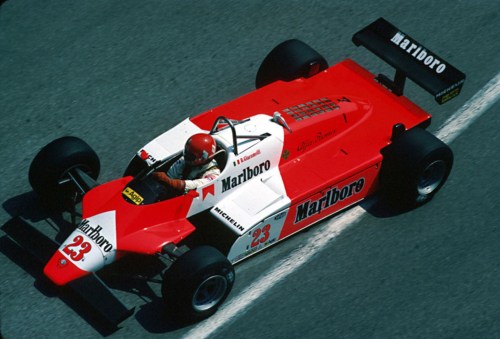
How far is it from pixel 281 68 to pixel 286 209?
231 cm

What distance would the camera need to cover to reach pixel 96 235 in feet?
28.9

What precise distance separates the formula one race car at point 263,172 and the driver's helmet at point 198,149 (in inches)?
9.9

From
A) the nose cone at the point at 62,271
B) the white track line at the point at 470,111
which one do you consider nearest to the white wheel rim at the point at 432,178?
the white track line at the point at 470,111

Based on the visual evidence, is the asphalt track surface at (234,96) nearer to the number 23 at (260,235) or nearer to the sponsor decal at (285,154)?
the number 23 at (260,235)

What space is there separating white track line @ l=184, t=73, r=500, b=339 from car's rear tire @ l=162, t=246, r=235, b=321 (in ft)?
0.61

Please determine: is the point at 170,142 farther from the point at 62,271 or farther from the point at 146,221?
the point at 62,271

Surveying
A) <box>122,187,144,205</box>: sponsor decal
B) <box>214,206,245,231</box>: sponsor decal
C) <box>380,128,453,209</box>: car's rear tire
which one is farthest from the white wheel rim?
<box>122,187,144,205</box>: sponsor decal

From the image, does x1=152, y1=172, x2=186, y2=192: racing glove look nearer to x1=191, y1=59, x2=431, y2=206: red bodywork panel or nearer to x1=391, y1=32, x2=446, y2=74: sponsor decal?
x1=191, y1=59, x2=431, y2=206: red bodywork panel

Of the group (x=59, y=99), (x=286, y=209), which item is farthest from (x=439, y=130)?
(x=59, y=99)

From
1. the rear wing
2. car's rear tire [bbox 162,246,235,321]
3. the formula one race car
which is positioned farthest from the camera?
the rear wing

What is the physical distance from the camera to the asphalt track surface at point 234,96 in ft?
29.2

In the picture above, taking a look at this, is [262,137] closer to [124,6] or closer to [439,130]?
[439,130]

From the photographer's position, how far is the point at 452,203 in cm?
1014

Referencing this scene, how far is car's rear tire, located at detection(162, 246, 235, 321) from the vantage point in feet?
27.3
